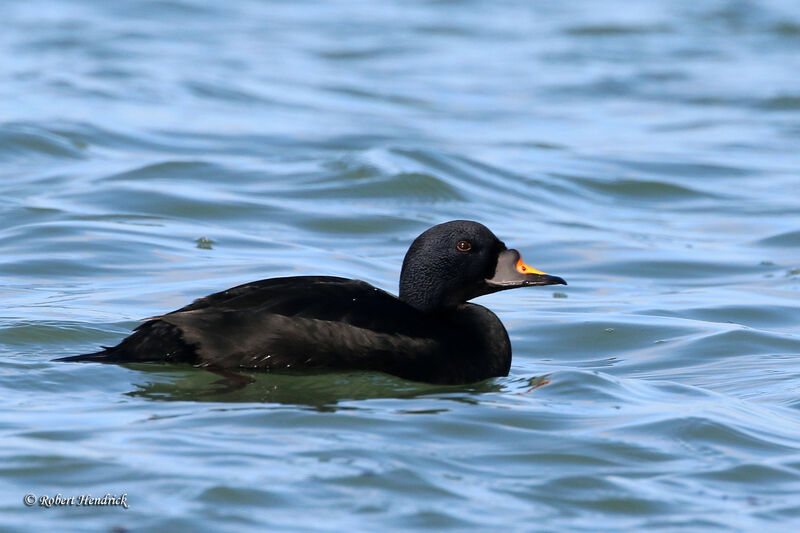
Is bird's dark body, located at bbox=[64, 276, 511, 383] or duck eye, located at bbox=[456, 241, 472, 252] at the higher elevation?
duck eye, located at bbox=[456, 241, 472, 252]

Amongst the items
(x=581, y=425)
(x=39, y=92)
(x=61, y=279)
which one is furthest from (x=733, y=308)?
(x=39, y=92)

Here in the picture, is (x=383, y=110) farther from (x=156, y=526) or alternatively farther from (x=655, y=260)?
(x=156, y=526)

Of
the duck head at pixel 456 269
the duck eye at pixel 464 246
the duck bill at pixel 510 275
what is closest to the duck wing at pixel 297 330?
the duck head at pixel 456 269

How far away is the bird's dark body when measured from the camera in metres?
6.42

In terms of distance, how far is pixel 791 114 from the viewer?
61.0ft

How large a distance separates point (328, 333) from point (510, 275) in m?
1.26

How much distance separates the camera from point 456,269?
718 cm

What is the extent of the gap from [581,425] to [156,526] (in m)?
2.18

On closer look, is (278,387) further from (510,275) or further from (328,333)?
(510,275)

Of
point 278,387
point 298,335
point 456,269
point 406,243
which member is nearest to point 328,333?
point 298,335

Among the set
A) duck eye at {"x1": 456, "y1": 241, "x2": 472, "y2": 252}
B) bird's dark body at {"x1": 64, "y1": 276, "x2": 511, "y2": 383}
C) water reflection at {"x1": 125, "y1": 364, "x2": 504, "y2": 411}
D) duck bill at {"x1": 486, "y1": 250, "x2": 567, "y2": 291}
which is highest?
duck eye at {"x1": 456, "y1": 241, "x2": 472, "y2": 252}

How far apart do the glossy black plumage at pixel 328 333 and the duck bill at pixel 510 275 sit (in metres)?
0.26

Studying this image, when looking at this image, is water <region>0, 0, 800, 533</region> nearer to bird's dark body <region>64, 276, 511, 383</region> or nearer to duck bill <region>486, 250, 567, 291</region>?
bird's dark body <region>64, 276, 511, 383</region>

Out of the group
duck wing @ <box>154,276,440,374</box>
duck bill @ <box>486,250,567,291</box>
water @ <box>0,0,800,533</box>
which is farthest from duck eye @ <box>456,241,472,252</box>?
water @ <box>0,0,800,533</box>
